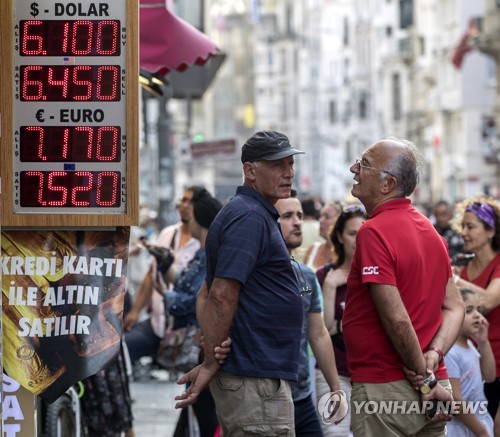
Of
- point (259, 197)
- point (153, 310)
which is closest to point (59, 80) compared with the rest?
point (259, 197)

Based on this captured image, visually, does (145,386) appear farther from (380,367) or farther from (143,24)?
(380,367)

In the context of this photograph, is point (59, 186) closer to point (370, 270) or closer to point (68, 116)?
point (68, 116)

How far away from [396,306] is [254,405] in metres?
0.82

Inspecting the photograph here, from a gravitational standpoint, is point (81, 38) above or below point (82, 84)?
above

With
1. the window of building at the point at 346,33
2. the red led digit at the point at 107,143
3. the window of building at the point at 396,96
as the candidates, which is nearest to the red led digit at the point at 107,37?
the red led digit at the point at 107,143

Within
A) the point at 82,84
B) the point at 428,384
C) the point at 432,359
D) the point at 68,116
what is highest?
the point at 82,84

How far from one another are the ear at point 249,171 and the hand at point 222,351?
0.78 metres

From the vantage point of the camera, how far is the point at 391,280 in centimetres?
659

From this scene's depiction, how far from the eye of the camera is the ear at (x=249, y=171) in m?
7.12

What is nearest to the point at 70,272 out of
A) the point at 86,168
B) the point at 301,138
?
the point at 86,168

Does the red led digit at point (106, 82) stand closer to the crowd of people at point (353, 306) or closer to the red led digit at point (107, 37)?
the red led digit at point (107, 37)

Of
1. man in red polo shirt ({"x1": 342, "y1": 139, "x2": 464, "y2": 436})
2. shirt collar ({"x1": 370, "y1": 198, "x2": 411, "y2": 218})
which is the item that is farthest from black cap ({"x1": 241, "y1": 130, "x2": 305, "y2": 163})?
shirt collar ({"x1": 370, "y1": 198, "x2": 411, "y2": 218})

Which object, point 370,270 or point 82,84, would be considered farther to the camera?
point 82,84

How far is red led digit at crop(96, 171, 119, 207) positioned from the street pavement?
6380mm
